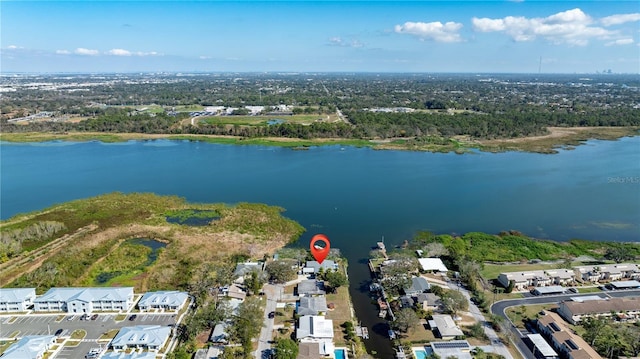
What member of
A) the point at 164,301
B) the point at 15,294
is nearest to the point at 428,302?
the point at 164,301

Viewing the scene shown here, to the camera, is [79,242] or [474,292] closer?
[474,292]

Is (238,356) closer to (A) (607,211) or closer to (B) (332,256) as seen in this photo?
(B) (332,256)

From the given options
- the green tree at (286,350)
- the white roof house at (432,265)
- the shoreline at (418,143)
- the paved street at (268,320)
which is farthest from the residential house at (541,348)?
the shoreline at (418,143)

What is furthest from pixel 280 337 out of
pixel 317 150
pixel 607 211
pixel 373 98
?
pixel 373 98

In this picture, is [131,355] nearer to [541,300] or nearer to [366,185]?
[541,300]

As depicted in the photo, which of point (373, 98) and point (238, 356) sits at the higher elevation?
point (373, 98)

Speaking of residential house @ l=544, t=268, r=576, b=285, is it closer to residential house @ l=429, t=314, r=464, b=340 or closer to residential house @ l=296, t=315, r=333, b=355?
residential house @ l=429, t=314, r=464, b=340

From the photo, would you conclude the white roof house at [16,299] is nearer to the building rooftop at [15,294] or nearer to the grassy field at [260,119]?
the building rooftop at [15,294]
